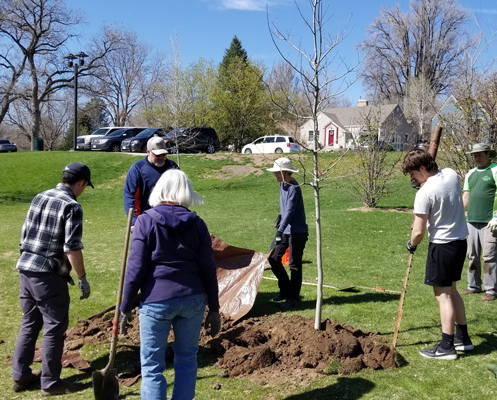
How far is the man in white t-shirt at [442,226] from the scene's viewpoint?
4254 millimetres

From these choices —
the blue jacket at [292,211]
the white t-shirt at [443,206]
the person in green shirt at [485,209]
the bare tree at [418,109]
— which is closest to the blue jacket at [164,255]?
the white t-shirt at [443,206]

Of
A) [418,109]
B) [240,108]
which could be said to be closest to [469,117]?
[240,108]

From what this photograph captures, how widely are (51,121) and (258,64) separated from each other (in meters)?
29.6

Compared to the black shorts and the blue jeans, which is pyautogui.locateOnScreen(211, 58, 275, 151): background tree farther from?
the blue jeans

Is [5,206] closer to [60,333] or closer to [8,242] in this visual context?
[8,242]

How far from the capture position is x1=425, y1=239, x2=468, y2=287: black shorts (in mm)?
4301

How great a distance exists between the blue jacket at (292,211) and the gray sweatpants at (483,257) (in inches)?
95.9

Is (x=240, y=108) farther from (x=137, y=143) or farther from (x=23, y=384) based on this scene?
(x=23, y=384)

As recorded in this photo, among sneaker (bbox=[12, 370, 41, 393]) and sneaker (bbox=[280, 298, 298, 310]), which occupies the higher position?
sneaker (bbox=[280, 298, 298, 310])

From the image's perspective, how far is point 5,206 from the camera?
17.8 metres

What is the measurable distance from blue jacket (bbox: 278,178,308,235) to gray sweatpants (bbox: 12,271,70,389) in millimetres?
2832

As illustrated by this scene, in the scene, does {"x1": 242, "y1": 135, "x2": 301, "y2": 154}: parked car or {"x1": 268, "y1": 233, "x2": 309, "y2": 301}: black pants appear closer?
{"x1": 268, "y1": 233, "x2": 309, "y2": 301}: black pants

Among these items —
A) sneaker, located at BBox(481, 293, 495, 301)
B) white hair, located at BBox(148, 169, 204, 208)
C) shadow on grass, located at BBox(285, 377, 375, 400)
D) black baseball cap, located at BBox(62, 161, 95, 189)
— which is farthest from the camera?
sneaker, located at BBox(481, 293, 495, 301)

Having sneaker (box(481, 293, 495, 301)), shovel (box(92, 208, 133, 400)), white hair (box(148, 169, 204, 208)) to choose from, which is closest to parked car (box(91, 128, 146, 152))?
sneaker (box(481, 293, 495, 301))
